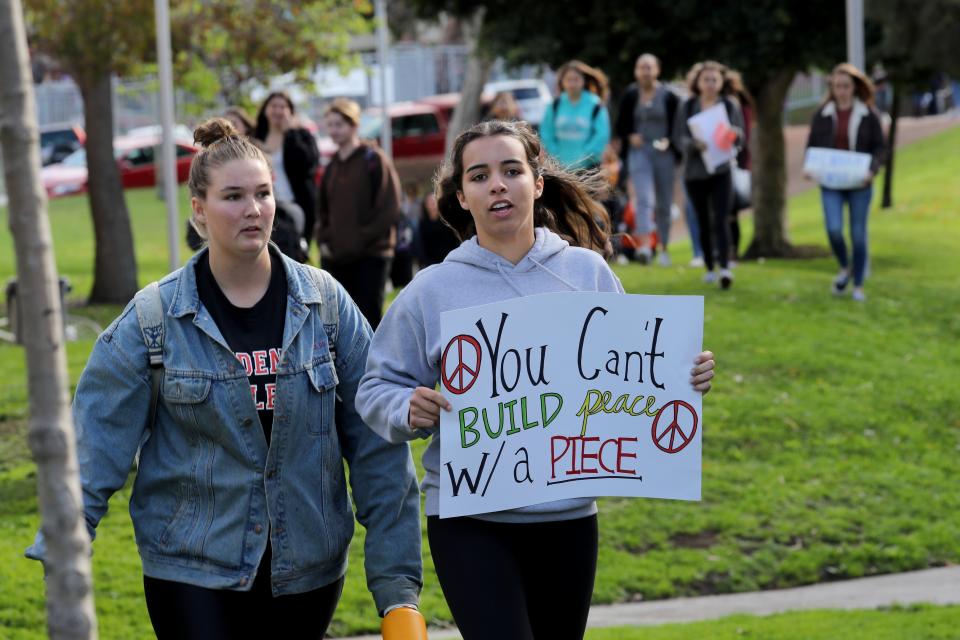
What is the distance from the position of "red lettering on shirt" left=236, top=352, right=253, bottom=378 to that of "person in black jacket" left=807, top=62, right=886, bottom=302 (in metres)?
9.55

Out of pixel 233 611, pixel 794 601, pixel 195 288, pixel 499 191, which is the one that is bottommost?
pixel 794 601

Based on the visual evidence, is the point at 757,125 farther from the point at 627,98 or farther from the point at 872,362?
the point at 872,362

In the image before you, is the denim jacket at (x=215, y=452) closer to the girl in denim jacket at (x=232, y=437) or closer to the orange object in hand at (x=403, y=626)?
the girl in denim jacket at (x=232, y=437)

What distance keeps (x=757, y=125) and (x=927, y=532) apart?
467 inches

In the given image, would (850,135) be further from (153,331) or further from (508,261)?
(153,331)

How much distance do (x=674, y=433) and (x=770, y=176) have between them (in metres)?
15.7

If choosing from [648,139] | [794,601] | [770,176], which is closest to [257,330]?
[794,601]

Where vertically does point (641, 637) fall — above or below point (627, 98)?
below

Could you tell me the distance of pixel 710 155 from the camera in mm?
12969

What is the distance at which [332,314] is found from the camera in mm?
4121

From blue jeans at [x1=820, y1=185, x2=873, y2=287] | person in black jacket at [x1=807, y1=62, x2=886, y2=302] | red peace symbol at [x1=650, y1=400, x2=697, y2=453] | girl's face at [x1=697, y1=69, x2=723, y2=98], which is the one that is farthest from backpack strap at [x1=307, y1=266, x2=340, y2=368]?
blue jeans at [x1=820, y1=185, x2=873, y2=287]

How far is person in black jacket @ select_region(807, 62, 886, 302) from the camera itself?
12.8 metres

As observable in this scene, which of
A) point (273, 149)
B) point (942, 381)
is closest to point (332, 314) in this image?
point (273, 149)

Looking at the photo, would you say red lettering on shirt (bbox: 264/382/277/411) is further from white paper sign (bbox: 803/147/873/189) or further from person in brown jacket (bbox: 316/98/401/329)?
white paper sign (bbox: 803/147/873/189)
